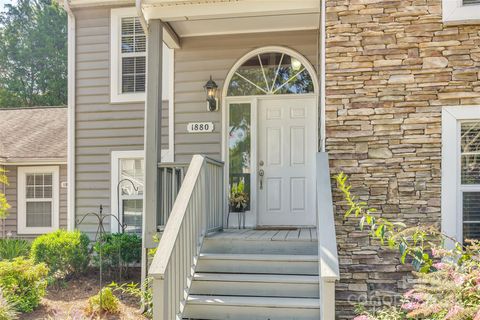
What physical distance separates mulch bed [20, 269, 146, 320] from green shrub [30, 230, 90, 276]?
24 centimetres

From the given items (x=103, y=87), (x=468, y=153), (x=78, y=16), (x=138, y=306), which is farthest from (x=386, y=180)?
(x=78, y=16)

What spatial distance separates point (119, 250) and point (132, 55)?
3.36m

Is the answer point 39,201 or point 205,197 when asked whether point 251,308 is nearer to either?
point 205,197

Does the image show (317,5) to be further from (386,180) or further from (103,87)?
(103,87)

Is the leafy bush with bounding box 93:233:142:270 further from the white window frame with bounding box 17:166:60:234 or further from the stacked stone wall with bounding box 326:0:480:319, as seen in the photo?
the stacked stone wall with bounding box 326:0:480:319

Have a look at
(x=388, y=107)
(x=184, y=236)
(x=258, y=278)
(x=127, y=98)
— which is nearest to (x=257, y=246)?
(x=258, y=278)

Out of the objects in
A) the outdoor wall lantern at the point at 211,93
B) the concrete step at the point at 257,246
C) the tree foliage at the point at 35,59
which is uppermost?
the tree foliage at the point at 35,59

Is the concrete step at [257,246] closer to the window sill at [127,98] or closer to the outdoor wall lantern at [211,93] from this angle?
the outdoor wall lantern at [211,93]

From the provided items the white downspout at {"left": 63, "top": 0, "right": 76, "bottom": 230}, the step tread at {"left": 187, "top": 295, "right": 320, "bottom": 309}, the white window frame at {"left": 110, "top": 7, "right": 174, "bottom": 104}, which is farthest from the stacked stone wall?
the white downspout at {"left": 63, "top": 0, "right": 76, "bottom": 230}

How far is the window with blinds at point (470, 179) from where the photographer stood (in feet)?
14.0

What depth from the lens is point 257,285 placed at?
4.17 m

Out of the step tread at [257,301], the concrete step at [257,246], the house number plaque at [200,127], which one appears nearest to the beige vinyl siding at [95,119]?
the house number plaque at [200,127]

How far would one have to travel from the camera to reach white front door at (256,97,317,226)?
6320 mm

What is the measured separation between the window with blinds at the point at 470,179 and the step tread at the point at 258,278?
5.34ft
